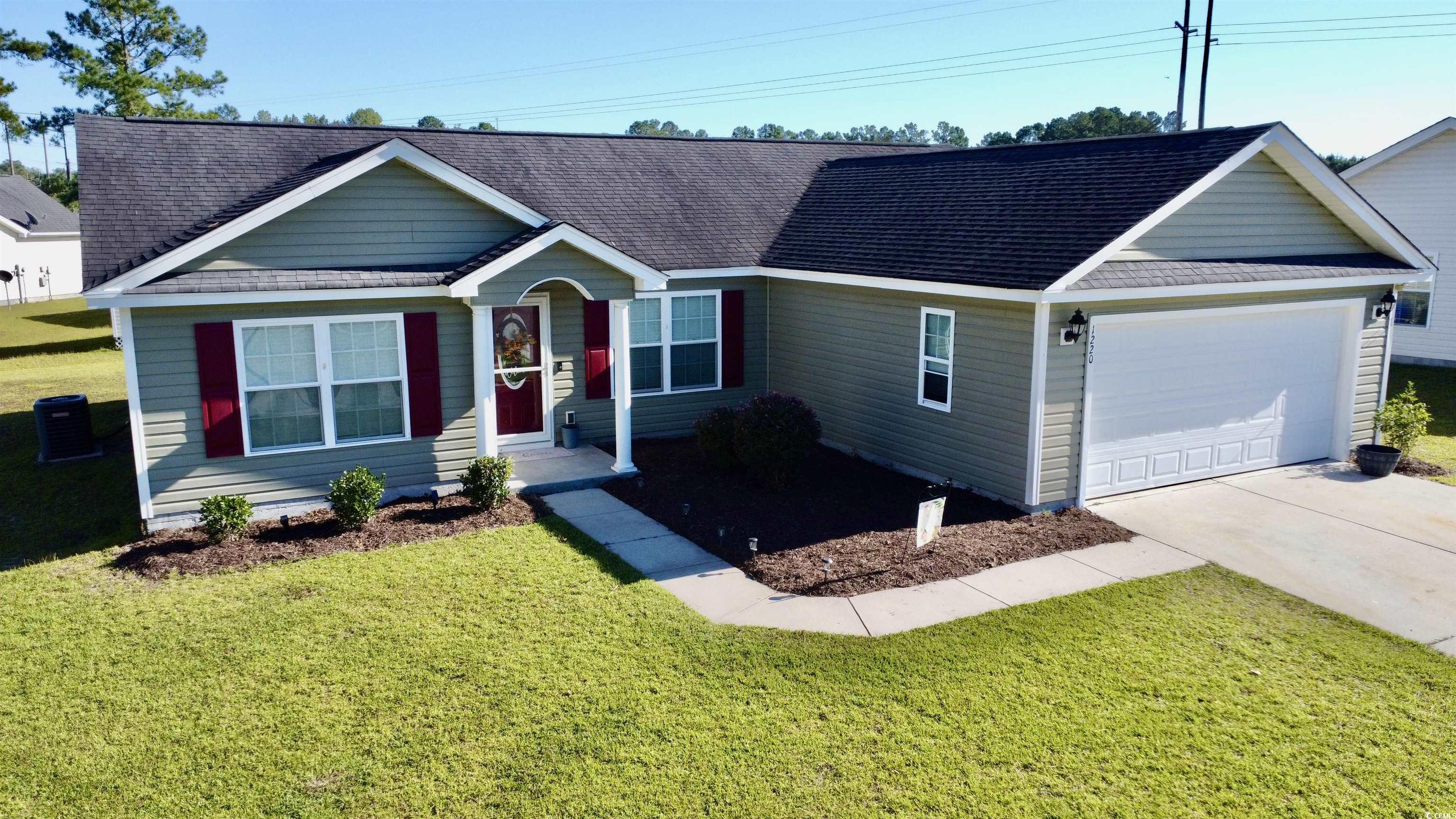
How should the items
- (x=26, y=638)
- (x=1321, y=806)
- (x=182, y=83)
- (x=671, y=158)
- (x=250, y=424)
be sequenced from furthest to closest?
(x=182, y=83) < (x=671, y=158) < (x=250, y=424) < (x=26, y=638) < (x=1321, y=806)

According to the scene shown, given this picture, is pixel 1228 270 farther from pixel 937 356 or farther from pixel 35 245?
pixel 35 245

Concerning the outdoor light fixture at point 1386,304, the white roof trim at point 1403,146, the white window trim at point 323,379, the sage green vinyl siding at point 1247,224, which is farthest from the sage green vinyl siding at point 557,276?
the white roof trim at point 1403,146

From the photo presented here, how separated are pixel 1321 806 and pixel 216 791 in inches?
275

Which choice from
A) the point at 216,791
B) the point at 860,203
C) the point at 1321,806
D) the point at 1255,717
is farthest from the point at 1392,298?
the point at 216,791

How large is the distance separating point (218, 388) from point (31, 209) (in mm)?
47244

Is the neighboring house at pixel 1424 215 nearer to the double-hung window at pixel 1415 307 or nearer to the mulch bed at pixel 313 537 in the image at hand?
the double-hung window at pixel 1415 307

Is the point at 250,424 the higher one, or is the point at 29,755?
the point at 250,424

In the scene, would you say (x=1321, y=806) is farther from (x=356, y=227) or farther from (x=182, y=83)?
(x=182, y=83)

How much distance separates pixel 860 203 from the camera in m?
16.0

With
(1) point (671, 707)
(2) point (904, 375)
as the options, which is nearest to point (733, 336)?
(2) point (904, 375)

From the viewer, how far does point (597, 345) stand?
47.6 feet

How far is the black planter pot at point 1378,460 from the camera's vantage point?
522 inches

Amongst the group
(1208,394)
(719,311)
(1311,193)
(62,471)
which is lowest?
(62,471)

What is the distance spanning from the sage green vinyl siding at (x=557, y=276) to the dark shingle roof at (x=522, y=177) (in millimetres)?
1726
